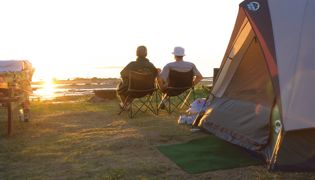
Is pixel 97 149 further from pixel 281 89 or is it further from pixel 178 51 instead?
pixel 178 51

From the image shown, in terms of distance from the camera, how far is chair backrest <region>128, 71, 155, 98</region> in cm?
979

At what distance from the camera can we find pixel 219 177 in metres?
5.27

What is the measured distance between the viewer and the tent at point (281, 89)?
5242 millimetres

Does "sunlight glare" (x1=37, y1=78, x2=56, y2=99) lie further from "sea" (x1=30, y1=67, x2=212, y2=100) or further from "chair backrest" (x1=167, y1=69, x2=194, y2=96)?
"chair backrest" (x1=167, y1=69, x2=194, y2=96)

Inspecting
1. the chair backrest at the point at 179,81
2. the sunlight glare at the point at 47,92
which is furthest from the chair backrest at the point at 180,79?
the sunlight glare at the point at 47,92

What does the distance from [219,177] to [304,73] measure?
1.53 meters

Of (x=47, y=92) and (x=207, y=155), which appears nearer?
(x=207, y=155)

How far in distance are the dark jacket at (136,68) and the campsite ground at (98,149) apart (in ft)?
2.49

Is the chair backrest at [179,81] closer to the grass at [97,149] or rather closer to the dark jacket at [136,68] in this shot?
the dark jacket at [136,68]

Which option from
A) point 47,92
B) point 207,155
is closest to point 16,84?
point 207,155

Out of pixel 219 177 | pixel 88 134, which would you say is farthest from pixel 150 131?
pixel 219 177

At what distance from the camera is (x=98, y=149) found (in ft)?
22.3

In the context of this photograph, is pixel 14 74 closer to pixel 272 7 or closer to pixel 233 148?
pixel 233 148

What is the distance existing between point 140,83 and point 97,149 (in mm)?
3283
